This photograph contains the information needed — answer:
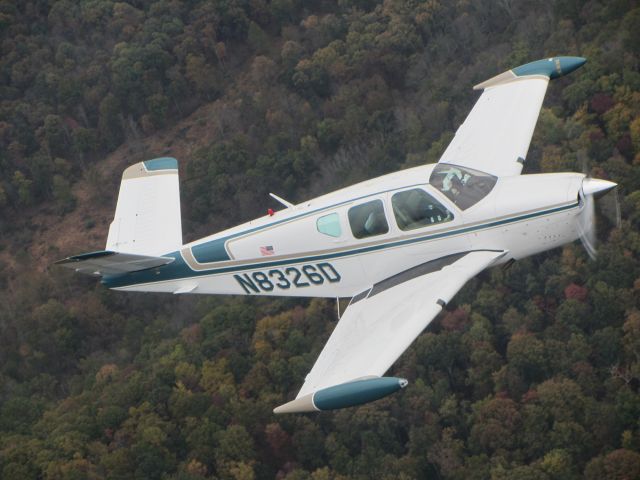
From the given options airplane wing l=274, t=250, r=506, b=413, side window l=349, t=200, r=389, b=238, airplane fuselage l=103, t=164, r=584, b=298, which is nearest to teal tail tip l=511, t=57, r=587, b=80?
airplane fuselage l=103, t=164, r=584, b=298

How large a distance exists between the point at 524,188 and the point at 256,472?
23722 millimetres

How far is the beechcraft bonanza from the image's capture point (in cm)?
2578

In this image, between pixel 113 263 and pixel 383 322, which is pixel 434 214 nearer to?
pixel 383 322

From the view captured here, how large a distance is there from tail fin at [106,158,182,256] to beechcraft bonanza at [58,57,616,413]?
1.6 inches

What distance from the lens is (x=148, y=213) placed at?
31.8 m

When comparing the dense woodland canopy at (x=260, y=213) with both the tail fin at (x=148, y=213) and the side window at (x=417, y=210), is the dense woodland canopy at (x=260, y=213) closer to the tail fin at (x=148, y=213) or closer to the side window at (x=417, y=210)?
the tail fin at (x=148, y=213)

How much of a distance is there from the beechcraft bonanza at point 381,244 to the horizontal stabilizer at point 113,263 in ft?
0.12

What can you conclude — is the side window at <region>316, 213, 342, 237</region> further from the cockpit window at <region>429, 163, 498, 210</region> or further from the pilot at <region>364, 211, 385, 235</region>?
the cockpit window at <region>429, 163, 498, 210</region>

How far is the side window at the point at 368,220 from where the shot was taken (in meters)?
27.8

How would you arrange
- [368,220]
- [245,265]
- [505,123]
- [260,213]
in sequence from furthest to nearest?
[260,213] → [505,123] → [245,265] → [368,220]

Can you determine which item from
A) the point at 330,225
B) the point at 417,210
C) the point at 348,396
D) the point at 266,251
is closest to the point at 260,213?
the point at 266,251

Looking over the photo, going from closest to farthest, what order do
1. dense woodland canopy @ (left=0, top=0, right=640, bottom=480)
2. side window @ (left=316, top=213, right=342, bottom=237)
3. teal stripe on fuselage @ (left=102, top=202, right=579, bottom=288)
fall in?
teal stripe on fuselage @ (left=102, top=202, right=579, bottom=288), side window @ (left=316, top=213, right=342, bottom=237), dense woodland canopy @ (left=0, top=0, right=640, bottom=480)

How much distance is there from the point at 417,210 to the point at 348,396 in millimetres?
5525

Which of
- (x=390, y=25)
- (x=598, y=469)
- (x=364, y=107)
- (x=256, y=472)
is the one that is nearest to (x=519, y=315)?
(x=598, y=469)
